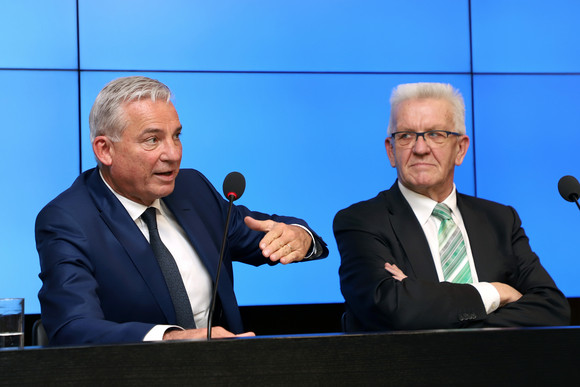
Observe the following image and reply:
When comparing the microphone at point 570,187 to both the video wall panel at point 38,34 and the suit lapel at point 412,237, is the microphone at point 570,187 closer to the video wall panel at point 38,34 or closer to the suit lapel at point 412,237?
the suit lapel at point 412,237

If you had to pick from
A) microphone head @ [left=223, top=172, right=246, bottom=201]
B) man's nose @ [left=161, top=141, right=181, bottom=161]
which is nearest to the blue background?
man's nose @ [left=161, top=141, right=181, bottom=161]

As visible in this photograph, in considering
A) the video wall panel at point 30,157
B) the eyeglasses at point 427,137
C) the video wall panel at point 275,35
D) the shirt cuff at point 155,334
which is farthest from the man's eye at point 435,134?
the video wall panel at point 30,157

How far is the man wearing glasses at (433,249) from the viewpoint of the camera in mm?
2127

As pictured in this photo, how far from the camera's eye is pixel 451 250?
7.78 ft

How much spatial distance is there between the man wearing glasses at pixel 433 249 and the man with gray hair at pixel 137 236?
0.60ft

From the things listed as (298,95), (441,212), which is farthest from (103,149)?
(298,95)

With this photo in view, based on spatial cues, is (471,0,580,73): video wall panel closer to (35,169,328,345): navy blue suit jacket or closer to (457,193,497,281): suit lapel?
(457,193,497,281): suit lapel

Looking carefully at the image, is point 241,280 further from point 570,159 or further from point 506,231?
point 570,159

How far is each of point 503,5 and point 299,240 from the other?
2341mm

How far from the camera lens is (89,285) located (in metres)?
1.86

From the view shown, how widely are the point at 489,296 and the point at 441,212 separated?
357 millimetres

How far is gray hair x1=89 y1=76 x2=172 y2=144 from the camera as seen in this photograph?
2.11 m

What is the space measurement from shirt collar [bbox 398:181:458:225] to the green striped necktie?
0.07 feet

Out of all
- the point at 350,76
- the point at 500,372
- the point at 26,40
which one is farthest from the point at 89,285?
the point at 350,76
